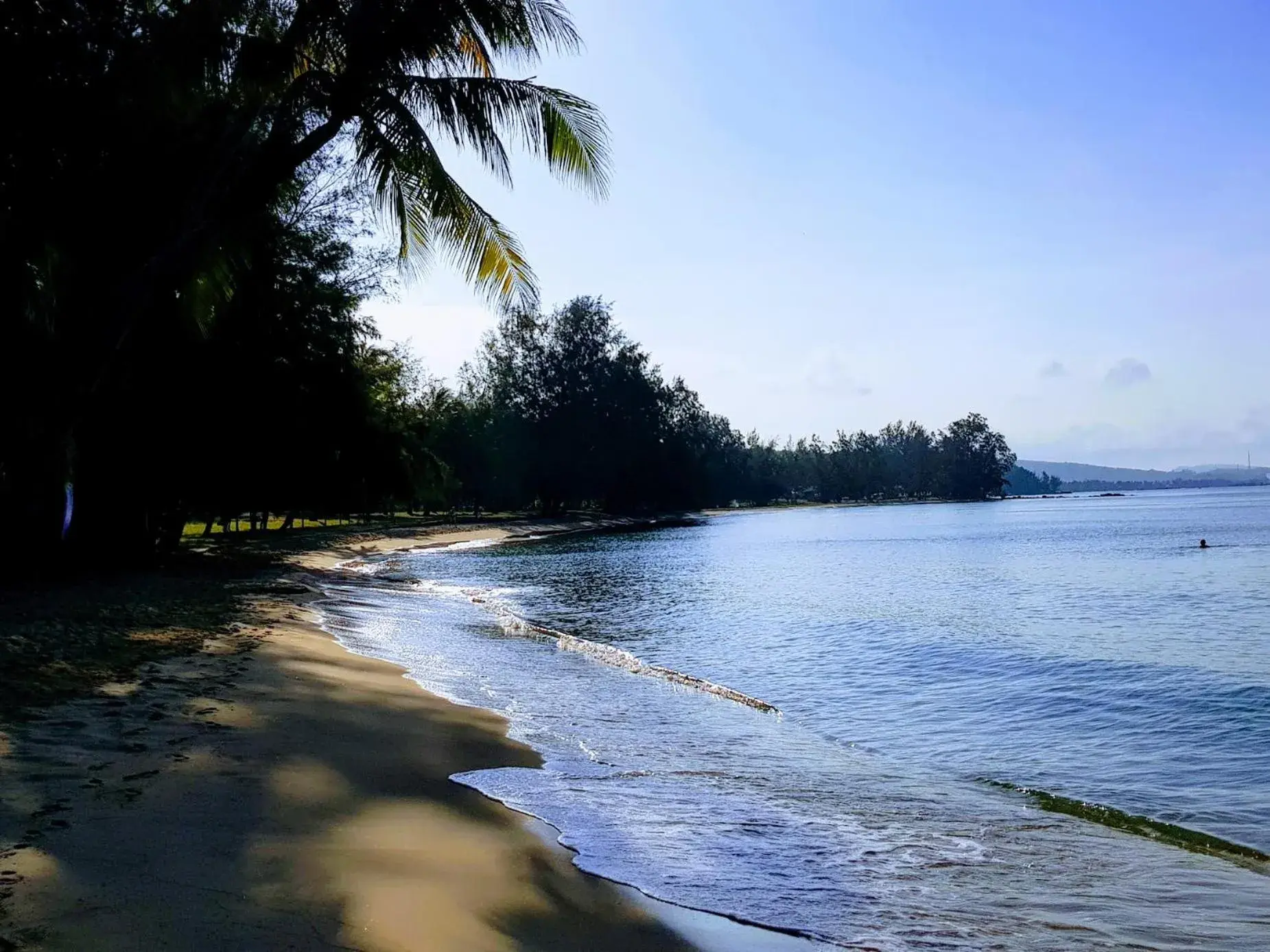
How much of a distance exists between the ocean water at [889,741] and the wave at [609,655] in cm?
12

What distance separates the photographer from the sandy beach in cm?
406

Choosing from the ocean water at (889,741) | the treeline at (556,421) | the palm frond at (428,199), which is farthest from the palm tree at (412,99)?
the treeline at (556,421)

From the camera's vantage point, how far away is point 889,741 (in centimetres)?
1065

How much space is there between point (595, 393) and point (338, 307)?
65.1 meters

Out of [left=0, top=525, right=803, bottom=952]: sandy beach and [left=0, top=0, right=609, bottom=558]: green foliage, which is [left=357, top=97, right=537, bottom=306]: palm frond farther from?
[left=0, top=525, right=803, bottom=952]: sandy beach

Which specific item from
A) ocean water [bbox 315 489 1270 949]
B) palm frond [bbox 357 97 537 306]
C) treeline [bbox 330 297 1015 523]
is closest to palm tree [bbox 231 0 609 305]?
palm frond [bbox 357 97 537 306]

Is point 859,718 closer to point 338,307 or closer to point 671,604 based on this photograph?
point 671,604

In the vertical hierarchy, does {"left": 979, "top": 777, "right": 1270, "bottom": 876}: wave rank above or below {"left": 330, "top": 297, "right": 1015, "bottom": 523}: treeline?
below

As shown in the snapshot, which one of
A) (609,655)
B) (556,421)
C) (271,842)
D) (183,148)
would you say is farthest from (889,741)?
(556,421)

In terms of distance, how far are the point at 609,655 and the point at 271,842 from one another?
1128cm

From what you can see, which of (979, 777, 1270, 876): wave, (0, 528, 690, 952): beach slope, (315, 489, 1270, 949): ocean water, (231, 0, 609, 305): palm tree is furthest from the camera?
(231, 0, 609, 305): palm tree

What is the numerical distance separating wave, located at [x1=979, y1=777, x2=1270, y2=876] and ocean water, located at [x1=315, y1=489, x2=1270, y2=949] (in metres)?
0.12

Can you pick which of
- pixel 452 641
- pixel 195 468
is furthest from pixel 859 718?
pixel 195 468

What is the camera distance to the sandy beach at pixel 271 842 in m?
4.06
